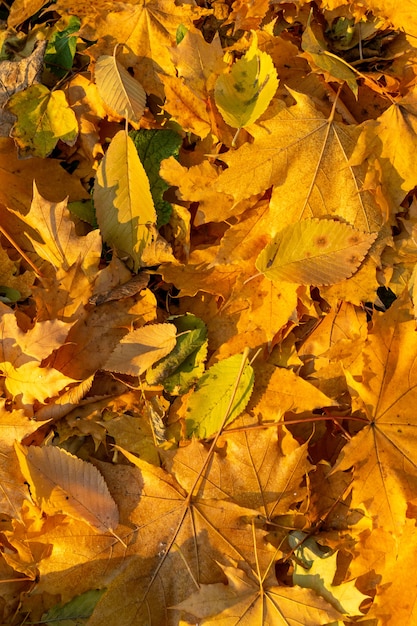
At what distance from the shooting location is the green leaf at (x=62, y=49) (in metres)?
1.48

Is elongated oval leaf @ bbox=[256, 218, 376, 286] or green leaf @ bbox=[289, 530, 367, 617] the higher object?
elongated oval leaf @ bbox=[256, 218, 376, 286]

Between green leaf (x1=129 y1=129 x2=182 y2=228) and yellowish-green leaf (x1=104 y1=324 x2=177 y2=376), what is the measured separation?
0.25 metres

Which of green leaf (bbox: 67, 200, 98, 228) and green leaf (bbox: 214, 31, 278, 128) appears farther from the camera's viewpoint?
green leaf (bbox: 67, 200, 98, 228)

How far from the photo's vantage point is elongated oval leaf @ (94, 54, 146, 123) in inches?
54.0

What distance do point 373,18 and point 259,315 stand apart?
732mm

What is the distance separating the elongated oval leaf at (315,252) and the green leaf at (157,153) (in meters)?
0.27

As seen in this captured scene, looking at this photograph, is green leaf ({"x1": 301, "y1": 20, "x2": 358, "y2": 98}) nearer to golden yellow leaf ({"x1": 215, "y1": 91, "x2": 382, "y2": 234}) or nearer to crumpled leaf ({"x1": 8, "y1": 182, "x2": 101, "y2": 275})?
golden yellow leaf ({"x1": 215, "y1": 91, "x2": 382, "y2": 234})

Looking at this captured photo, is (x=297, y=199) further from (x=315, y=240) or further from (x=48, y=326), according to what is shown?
(x=48, y=326)

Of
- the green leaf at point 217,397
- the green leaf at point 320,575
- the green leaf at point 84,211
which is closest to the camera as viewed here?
the green leaf at point 320,575

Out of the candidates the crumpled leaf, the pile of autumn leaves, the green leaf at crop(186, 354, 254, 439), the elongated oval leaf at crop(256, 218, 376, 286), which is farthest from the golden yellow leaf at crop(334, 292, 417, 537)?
the crumpled leaf

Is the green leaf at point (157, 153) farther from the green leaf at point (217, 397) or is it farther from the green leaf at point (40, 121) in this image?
the green leaf at point (217, 397)

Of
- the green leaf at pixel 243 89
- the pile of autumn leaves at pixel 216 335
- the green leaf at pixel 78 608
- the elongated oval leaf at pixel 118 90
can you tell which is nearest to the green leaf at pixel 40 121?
the pile of autumn leaves at pixel 216 335

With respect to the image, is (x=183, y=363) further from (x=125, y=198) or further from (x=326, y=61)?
(x=326, y=61)

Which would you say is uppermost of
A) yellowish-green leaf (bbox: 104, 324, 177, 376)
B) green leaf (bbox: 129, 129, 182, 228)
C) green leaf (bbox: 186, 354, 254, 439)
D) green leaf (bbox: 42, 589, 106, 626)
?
green leaf (bbox: 129, 129, 182, 228)
